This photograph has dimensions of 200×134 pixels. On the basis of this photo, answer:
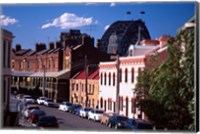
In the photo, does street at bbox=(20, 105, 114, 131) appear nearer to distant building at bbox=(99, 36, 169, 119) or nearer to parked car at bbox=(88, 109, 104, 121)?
parked car at bbox=(88, 109, 104, 121)

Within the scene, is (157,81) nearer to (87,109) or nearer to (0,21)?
(87,109)

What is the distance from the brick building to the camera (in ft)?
23.0

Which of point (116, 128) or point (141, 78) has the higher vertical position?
point (141, 78)

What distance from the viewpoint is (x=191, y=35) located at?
6.41m

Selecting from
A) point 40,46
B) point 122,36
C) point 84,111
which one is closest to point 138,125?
point 84,111

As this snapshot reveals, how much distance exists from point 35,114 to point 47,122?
0.84ft

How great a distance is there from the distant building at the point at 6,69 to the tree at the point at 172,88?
72.8 inches

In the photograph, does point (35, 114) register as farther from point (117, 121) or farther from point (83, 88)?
point (117, 121)

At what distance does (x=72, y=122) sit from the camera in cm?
689

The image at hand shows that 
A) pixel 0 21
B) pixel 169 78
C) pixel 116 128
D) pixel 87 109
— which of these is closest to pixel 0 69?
pixel 0 21

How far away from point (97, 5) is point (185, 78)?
1539 millimetres

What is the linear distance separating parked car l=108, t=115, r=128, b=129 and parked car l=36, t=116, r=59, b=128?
0.76 metres

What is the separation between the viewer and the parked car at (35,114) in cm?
701

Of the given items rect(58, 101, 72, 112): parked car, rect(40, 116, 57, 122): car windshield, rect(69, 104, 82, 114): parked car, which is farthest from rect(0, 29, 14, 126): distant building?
rect(69, 104, 82, 114): parked car
